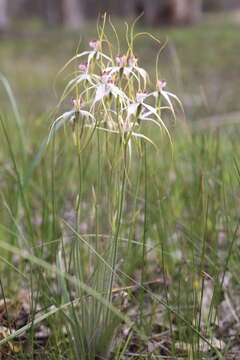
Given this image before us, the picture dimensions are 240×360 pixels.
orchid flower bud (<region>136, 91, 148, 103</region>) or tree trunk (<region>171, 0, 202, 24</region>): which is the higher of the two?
orchid flower bud (<region>136, 91, 148, 103</region>)

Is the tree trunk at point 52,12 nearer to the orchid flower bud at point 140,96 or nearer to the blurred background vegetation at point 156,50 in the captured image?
the blurred background vegetation at point 156,50

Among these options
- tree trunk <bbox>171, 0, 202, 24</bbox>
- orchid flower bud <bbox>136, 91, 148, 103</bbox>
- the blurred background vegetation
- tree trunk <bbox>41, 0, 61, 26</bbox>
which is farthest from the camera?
tree trunk <bbox>41, 0, 61, 26</bbox>

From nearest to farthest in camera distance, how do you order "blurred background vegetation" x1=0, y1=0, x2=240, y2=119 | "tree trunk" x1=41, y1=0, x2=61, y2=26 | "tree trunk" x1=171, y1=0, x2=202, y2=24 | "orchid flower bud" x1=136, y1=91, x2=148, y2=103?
"orchid flower bud" x1=136, y1=91, x2=148, y2=103
"blurred background vegetation" x1=0, y1=0, x2=240, y2=119
"tree trunk" x1=171, y1=0, x2=202, y2=24
"tree trunk" x1=41, y1=0, x2=61, y2=26

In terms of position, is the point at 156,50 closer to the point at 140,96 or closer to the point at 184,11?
the point at 184,11

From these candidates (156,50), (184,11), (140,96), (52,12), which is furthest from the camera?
(52,12)

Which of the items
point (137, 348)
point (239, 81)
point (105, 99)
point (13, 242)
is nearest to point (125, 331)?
point (137, 348)

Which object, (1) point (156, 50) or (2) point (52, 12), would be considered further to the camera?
(2) point (52, 12)

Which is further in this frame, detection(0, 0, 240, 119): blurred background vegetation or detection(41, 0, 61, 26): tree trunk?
detection(41, 0, 61, 26): tree trunk

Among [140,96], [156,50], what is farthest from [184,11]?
[140,96]

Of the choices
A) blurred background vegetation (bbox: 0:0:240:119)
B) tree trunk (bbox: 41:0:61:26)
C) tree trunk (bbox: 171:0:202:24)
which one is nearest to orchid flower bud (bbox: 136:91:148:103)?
blurred background vegetation (bbox: 0:0:240:119)

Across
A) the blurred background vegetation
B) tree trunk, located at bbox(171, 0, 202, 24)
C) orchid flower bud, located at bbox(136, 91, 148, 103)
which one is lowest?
the blurred background vegetation

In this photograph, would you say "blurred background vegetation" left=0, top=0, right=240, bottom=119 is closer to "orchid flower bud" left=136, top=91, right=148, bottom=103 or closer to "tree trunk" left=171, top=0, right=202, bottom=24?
"tree trunk" left=171, top=0, right=202, bottom=24

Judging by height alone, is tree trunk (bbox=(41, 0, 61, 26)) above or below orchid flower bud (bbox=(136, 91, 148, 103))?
below
